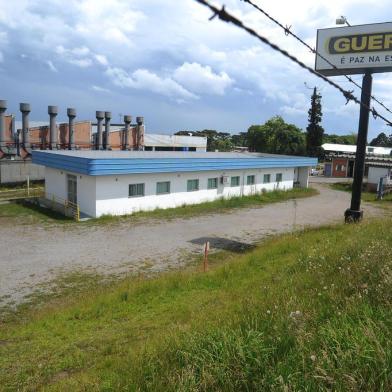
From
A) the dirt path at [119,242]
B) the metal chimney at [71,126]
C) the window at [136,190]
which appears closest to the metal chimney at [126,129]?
the metal chimney at [71,126]

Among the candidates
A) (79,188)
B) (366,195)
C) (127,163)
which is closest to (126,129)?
(79,188)

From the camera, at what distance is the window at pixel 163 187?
80.8 feet

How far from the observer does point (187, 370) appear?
3762mm

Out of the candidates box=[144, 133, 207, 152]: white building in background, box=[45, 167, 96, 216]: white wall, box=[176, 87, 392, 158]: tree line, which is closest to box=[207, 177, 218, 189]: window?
box=[45, 167, 96, 216]: white wall

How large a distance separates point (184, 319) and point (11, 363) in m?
3.15

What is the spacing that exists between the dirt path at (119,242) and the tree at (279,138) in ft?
149

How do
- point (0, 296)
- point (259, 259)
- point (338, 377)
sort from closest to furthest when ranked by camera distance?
point (338, 377), point (0, 296), point (259, 259)

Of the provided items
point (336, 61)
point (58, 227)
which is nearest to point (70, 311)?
point (58, 227)

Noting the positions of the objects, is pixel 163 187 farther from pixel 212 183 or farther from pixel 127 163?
pixel 212 183

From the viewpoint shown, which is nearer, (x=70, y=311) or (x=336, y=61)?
(x=70, y=311)

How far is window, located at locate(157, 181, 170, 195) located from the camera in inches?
969

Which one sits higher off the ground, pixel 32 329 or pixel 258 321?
pixel 258 321

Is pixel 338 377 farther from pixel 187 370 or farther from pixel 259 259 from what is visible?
pixel 259 259

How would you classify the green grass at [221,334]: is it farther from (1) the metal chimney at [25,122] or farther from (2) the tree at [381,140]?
(2) the tree at [381,140]
